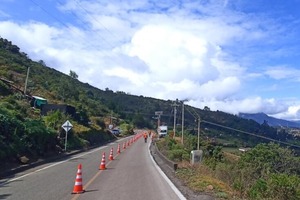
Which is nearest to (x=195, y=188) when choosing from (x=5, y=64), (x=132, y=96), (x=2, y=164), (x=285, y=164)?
(x=2, y=164)

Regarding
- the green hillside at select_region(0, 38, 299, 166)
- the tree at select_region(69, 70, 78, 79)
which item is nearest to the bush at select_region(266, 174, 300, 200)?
the green hillside at select_region(0, 38, 299, 166)

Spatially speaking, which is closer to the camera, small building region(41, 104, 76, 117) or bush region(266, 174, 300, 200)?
bush region(266, 174, 300, 200)

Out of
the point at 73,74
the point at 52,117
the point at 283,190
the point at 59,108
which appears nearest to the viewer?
the point at 283,190

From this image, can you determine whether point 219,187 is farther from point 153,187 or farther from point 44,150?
point 44,150

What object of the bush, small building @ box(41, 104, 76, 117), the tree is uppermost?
the tree

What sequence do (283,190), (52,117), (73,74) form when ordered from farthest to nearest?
Result: 1. (73,74)
2. (52,117)
3. (283,190)

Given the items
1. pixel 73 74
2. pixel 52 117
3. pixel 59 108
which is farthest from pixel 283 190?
pixel 73 74

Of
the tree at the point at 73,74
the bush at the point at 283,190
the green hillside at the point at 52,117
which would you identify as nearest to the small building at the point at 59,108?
the green hillside at the point at 52,117

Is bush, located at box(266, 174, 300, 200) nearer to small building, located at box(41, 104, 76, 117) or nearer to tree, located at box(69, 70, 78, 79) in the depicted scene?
small building, located at box(41, 104, 76, 117)

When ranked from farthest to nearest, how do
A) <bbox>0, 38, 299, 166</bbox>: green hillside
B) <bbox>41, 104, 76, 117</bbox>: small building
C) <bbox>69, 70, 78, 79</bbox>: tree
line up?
<bbox>69, 70, 78, 79</bbox>: tree
<bbox>41, 104, 76, 117</bbox>: small building
<bbox>0, 38, 299, 166</bbox>: green hillside

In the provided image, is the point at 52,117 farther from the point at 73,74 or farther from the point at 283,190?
the point at 73,74

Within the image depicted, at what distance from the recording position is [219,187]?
1204 cm

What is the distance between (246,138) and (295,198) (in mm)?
95951

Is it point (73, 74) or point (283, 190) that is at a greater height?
point (73, 74)
